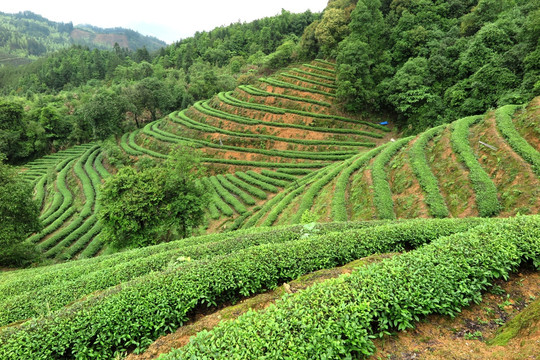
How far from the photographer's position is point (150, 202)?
2308 centimetres

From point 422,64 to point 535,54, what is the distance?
52.9ft

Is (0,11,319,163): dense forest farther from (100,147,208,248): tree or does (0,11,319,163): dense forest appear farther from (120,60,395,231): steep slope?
(100,147,208,248): tree

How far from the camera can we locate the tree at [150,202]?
2280 cm

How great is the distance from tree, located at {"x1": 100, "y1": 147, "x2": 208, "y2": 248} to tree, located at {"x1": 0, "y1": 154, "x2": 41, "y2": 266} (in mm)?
8000

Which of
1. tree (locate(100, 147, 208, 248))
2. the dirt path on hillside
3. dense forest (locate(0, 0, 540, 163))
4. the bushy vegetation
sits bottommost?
tree (locate(100, 147, 208, 248))

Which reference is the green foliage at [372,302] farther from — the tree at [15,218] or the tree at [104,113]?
the tree at [104,113]

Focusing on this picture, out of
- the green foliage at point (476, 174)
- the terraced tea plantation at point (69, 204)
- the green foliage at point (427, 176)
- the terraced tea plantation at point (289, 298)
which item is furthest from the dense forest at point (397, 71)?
the terraced tea plantation at point (289, 298)

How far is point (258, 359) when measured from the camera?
4.79 meters

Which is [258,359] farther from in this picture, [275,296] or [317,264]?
[317,264]

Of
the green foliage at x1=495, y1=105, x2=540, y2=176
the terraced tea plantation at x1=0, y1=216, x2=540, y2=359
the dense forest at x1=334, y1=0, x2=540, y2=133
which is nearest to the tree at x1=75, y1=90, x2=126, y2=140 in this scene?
the dense forest at x1=334, y1=0, x2=540, y2=133

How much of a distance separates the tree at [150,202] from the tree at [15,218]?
8000 mm

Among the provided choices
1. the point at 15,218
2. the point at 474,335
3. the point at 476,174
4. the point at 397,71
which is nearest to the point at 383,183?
the point at 476,174

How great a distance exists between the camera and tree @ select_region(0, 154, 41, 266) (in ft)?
75.1

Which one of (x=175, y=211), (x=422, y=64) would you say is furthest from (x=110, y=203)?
(x=422, y=64)
